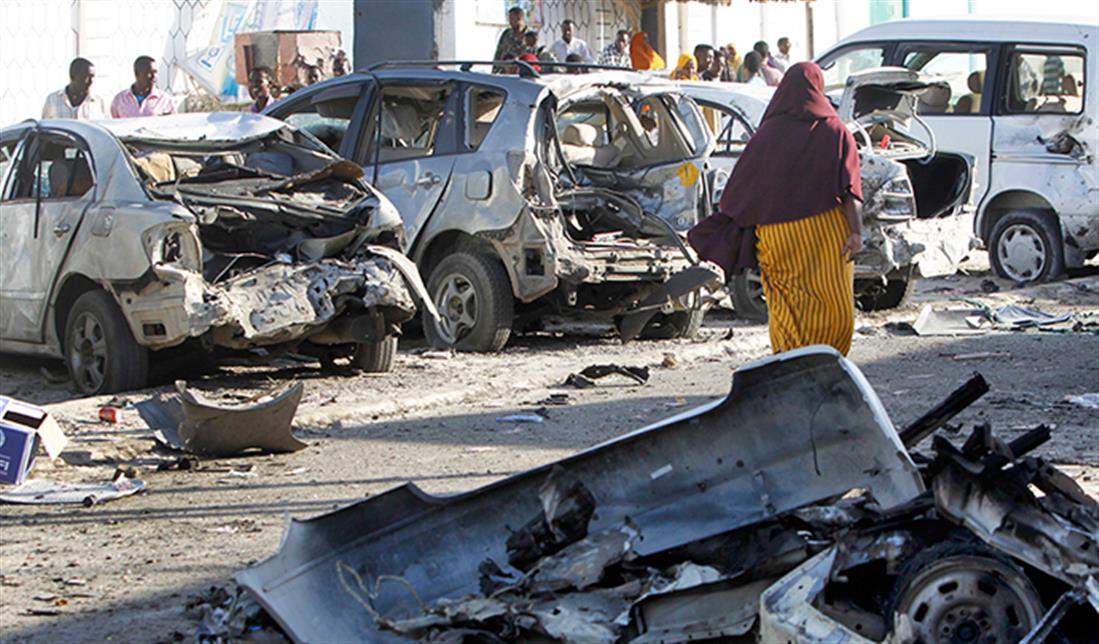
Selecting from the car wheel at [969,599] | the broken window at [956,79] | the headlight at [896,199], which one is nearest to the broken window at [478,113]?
the headlight at [896,199]

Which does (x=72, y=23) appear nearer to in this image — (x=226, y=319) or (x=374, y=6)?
(x=374, y=6)

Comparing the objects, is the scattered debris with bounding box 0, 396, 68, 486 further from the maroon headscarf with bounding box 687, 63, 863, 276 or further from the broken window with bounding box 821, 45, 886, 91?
the broken window with bounding box 821, 45, 886, 91

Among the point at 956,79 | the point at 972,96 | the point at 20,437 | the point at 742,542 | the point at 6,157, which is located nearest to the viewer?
the point at 742,542

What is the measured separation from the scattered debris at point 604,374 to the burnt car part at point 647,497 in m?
5.35

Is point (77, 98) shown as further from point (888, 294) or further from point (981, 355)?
point (981, 355)

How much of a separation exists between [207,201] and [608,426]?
2.72m

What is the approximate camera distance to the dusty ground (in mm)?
5840

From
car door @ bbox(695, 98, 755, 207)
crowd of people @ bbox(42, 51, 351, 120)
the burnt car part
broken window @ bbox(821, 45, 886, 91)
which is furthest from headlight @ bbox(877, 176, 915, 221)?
the burnt car part

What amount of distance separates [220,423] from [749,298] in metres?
6.45

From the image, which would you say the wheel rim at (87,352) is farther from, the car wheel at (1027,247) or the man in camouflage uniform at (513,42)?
the car wheel at (1027,247)

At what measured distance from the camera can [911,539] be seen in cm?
438

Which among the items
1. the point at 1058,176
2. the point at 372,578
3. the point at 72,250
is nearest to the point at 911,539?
the point at 372,578

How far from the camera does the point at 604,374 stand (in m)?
10.6

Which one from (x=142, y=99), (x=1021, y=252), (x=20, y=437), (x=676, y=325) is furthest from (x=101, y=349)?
(x=1021, y=252)
